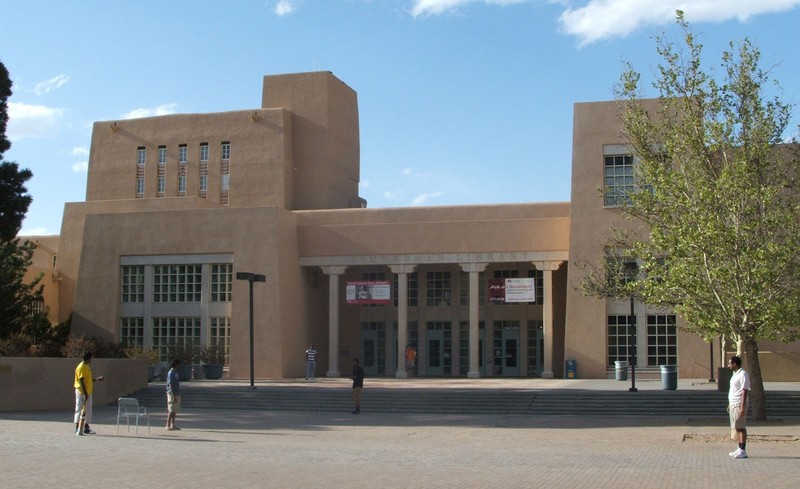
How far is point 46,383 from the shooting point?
90.5 ft

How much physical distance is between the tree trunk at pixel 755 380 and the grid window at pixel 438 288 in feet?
77.3

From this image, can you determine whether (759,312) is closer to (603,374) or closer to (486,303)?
(603,374)

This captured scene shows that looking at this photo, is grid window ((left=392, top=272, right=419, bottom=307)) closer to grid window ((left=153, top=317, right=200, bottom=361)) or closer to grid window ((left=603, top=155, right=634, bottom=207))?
grid window ((left=153, top=317, right=200, bottom=361))

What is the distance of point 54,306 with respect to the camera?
47094 mm

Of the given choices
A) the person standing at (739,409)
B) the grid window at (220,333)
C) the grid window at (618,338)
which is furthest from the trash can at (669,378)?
the grid window at (220,333)

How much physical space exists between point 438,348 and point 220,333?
410 inches

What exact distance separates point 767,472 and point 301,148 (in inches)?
1457

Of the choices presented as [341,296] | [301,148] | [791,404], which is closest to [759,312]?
[791,404]

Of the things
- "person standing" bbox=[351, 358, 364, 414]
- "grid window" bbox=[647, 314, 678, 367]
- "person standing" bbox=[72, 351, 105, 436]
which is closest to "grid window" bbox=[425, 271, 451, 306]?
"grid window" bbox=[647, 314, 678, 367]

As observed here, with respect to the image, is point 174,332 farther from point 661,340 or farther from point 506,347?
point 661,340

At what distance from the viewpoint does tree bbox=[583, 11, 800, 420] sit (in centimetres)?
2012

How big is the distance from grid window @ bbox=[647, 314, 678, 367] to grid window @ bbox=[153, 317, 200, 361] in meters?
19.6

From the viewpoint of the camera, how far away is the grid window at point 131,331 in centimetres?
4328

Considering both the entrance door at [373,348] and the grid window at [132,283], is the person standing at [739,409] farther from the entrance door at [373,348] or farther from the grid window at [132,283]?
the grid window at [132,283]
